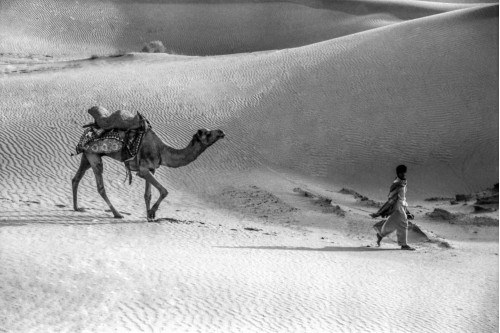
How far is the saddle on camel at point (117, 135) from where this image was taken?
41.7 feet

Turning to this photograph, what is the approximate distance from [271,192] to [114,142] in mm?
6245

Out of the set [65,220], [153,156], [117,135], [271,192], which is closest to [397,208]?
[153,156]

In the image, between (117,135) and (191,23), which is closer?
(117,135)

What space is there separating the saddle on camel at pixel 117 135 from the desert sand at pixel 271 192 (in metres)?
1.25

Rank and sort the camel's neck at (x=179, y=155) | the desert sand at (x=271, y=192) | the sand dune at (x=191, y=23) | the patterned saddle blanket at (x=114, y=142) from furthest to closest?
the sand dune at (x=191, y=23) → the camel's neck at (x=179, y=155) → the patterned saddle blanket at (x=114, y=142) → the desert sand at (x=271, y=192)

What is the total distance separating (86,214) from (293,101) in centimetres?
1236

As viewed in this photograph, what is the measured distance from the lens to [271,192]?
18.2 meters

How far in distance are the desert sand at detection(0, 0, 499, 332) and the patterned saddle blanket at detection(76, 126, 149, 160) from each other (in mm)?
1226

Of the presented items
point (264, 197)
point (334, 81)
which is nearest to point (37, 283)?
point (264, 197)

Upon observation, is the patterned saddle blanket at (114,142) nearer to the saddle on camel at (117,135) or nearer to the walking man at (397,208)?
the saddle on camel at (117,135)

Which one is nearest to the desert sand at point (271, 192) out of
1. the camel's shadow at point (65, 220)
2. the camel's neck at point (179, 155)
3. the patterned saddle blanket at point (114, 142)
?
the camel's shadow at point (65, 220)

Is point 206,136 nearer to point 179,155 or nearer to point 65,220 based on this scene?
point 179,155

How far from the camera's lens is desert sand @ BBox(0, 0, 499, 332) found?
873 centimetres

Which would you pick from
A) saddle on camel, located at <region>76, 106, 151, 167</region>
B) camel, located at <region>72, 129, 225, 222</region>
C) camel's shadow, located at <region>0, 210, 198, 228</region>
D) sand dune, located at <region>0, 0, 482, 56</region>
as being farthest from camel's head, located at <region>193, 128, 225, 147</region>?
sand dune, located at <region>0, 0, 482, 56</region>
